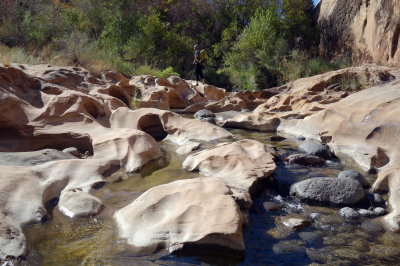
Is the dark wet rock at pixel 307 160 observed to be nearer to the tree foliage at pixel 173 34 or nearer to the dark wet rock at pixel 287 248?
the dark wet rock at pixel 287 248

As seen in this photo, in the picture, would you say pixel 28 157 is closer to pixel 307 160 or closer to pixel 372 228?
pixel 307 160

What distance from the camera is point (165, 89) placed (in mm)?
10930

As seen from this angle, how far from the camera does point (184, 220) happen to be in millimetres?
2812

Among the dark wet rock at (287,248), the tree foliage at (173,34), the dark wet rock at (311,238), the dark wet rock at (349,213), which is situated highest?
the tree foliage at (173,34)

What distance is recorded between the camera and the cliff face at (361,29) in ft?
36.3

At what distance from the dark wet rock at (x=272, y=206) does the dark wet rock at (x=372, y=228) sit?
0.77m

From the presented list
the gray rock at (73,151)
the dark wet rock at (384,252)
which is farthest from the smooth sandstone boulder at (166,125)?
the dark wet rock at (384,252)

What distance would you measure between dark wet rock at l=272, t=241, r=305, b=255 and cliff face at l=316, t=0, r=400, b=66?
9.88 metres

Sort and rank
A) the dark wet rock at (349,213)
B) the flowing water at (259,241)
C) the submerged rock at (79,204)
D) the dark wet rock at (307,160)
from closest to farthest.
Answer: the flowing water at (259,241) < the submerged rock at (79,204) < the dark wet rock at (349,213) < the dark wet rock at (307,160)

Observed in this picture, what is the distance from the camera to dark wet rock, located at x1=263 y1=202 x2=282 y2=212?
141 inches

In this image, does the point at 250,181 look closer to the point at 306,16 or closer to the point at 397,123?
the point at 397,123

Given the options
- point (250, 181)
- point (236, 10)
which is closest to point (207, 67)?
point (236, 10)

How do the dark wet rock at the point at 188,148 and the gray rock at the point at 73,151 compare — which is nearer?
the gray rock at the point at 73,151

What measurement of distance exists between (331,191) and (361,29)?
12355 mm
